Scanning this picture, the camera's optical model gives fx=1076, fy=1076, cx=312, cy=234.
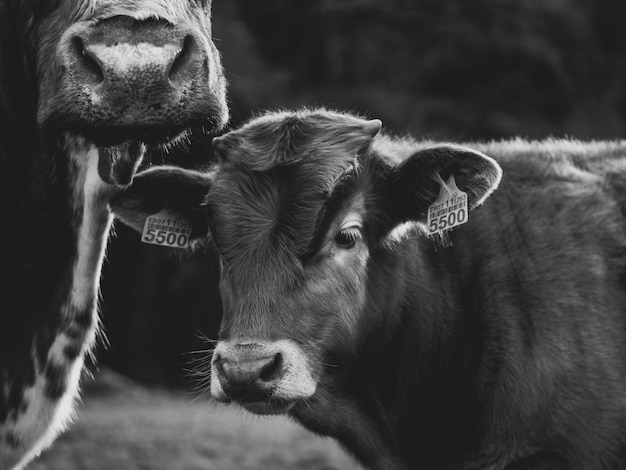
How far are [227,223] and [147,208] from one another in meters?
0.67

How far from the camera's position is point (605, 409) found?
14.5 feet

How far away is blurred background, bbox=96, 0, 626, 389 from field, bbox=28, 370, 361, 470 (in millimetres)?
3356

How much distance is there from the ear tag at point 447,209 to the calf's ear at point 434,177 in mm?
35

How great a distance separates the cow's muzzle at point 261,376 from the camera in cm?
399

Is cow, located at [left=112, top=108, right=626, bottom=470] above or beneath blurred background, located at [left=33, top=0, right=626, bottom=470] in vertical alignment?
above

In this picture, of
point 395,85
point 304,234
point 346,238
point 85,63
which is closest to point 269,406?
point 304,234

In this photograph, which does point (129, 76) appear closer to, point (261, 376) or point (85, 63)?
point (85, 63)

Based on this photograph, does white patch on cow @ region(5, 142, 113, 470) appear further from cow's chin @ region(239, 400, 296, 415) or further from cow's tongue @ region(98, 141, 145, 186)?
cow's chin @ region(239, 400, 296, 415)

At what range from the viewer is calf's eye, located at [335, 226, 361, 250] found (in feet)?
14.7

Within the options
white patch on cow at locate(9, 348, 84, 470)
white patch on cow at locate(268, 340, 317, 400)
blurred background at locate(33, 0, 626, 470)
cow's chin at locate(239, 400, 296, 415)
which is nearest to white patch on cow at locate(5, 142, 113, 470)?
white patch on cow at locate(9, 348, 84, 470)

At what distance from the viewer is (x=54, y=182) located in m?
4.61

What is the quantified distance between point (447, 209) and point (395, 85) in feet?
23.9

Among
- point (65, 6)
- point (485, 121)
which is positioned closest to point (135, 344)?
point (485, 121)

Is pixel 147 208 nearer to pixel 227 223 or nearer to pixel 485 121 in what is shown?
pixel 227 223
